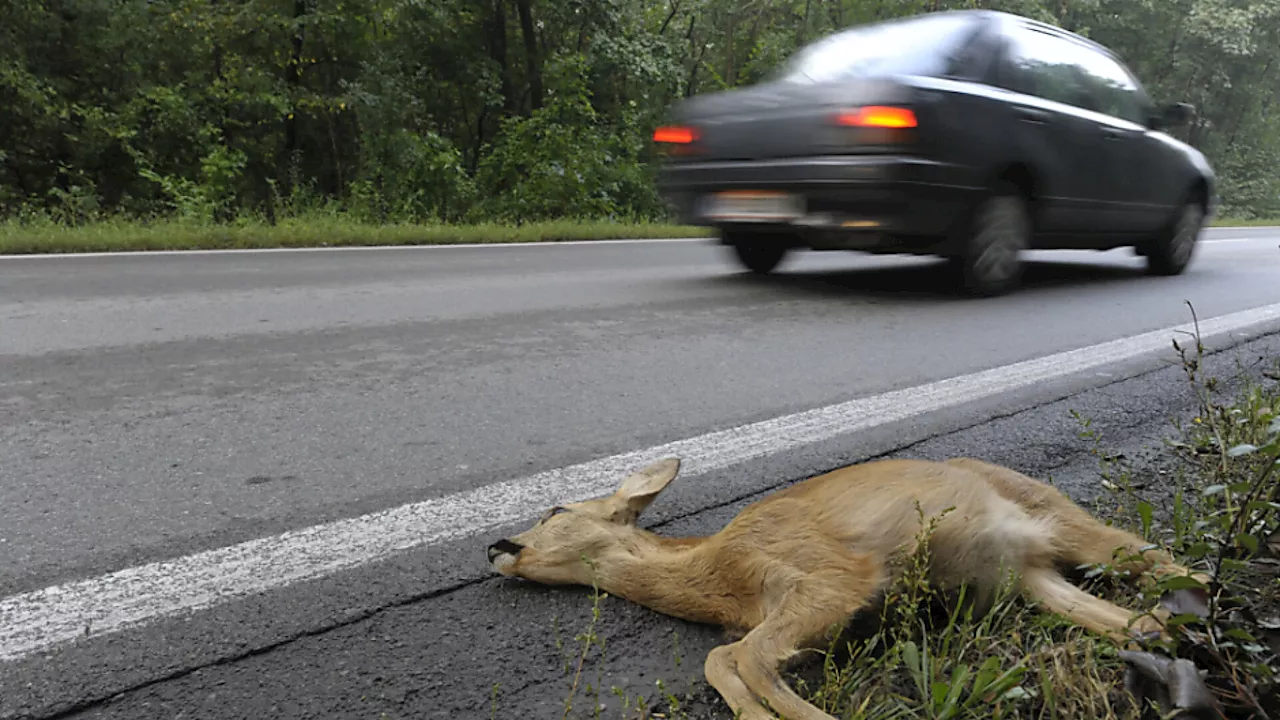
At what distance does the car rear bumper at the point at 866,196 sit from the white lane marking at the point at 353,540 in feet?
8.13

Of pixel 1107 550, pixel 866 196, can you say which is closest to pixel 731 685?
pixel 1107 550

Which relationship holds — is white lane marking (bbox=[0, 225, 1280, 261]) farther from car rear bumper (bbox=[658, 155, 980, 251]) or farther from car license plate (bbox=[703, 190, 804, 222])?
car rear bumper (bbox=[658, 155, 980, 251])

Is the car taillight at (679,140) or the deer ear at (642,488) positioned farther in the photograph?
the car taillight at (679,140)

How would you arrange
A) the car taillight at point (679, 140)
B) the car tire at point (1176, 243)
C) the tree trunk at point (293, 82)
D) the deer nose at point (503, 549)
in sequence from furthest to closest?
the tree trunk at point (293, 82) < the car tire at point (1176, 243) < the car taillight at point (679, 140) < the deer nose at point (503, 549)

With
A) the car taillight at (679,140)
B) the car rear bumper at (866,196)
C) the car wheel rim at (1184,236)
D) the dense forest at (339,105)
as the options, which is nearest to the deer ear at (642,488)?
→ the car rear bumper at (866,196)

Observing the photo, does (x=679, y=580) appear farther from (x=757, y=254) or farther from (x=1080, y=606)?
(x=757, y=254)

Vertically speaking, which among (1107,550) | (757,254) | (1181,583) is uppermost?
(1181,583)

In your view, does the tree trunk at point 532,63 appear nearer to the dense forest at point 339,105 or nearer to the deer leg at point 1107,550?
the dense forest at point 339,105

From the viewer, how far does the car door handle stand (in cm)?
614

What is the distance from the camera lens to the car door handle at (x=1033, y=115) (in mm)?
Result: 6139

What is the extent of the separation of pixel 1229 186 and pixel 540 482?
37.7 m

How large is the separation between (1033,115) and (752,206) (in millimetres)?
1929

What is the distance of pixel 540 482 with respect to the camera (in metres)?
2.51

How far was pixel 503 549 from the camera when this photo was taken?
1.91 metres
